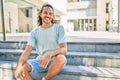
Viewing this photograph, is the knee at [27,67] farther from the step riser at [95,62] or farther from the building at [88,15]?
the building at [88,15]

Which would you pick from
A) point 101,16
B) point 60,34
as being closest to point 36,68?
point 60,34

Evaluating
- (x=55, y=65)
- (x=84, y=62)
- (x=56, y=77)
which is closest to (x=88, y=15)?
(x=84, y=62)

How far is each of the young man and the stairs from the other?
205 millimetres

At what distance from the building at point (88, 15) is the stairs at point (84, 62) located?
1655 cm

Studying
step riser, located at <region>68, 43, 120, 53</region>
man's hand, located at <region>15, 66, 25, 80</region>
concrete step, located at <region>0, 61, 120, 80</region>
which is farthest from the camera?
step riser, located at <region>68, 43, 120, 53</region>

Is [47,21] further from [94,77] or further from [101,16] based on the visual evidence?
[101,16]

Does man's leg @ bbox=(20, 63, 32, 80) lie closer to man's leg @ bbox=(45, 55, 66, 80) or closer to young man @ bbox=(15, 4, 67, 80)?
young man @ bbox=(15, 4, 67, 80)

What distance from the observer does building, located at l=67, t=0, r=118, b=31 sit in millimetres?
19641

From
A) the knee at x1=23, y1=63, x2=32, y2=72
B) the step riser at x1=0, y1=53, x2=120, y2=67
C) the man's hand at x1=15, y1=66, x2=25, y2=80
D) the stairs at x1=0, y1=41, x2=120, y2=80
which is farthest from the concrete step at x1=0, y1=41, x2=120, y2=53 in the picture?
the man's hand at x1=15, y1=66, x2=25, y2=80

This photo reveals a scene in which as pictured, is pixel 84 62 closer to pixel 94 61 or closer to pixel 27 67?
pixel 94 61

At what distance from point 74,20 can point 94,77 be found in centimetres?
1958

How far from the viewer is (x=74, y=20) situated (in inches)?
837

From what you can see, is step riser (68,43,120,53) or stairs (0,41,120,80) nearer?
stairs (0,41,120,80)

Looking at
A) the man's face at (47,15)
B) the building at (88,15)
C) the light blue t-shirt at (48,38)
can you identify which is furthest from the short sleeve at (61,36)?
the building at (88,15)
